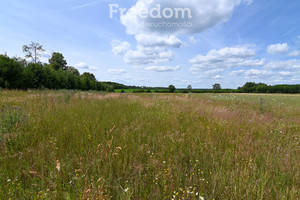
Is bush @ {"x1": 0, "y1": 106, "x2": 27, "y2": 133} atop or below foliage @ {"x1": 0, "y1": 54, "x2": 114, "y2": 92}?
below

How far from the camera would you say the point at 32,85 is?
76.2ft

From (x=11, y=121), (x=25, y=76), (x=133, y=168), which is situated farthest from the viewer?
(x=25, y=76)

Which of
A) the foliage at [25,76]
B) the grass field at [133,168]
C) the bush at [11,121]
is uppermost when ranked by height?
the foliage at [25,76]

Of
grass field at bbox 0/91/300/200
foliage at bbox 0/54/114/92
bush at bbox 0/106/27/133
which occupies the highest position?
foliage at bbox 0/54/114/92

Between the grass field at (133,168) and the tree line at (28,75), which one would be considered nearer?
the grass field at (133,168)

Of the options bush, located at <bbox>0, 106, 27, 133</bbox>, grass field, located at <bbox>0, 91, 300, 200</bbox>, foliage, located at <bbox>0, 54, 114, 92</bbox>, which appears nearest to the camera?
grass field, located at <bbox>0, 91, 300, 200</bbox>

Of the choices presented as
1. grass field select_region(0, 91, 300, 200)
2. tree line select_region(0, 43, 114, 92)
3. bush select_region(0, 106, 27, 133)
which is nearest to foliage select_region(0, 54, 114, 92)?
tree line select_region(0, 43, 114, 92)

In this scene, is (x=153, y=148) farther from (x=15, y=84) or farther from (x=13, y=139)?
(x=15, y=84)

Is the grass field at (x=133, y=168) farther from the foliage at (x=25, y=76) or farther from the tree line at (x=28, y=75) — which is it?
the foliage at (x=25, y=76)

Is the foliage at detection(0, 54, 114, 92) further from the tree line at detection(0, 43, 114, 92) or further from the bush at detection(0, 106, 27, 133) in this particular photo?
the bush at detection(0, 106, 27, 133)

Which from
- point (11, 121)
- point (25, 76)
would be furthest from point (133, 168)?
point (25, 76)

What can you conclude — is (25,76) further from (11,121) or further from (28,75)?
(11,121)

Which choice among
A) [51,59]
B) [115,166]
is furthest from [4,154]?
[51,59]

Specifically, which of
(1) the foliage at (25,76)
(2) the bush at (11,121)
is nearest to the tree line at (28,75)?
(1) the foliage at (25,76)
